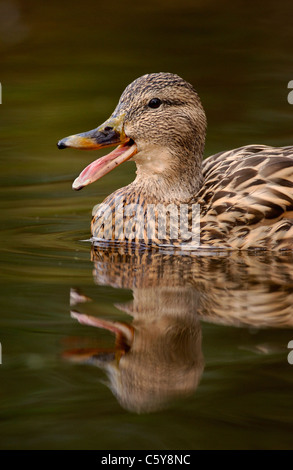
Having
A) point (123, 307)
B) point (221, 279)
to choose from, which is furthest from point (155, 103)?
point (123, 307)

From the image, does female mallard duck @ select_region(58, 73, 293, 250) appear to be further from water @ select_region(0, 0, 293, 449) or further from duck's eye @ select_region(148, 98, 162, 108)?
water @ select_region(0, 0, 293, 449)

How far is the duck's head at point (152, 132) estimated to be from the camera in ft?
24.6

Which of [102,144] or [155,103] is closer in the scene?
[102,144]

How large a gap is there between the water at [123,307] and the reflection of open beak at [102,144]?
0.61m

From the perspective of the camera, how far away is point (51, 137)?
1098cm

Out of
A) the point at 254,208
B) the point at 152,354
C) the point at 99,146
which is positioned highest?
the point at 99,146

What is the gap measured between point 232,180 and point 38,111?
4.91 metres

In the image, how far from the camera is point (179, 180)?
7.93 metres

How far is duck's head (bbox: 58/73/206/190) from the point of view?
295 inches

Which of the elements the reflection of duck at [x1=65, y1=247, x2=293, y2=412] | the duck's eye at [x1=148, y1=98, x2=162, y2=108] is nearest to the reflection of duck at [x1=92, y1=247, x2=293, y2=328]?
the reflection of duck at [x1=65, y1=247, x2=293, y2=412]

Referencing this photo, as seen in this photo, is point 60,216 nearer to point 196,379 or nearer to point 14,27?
point 196,379

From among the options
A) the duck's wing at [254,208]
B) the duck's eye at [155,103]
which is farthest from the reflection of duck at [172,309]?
the duck's eye at [155,103]

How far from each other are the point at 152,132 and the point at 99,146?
551 mm

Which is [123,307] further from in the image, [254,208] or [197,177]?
[197,177]
